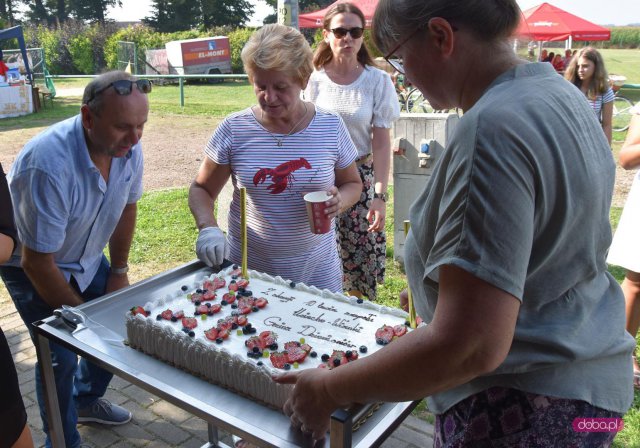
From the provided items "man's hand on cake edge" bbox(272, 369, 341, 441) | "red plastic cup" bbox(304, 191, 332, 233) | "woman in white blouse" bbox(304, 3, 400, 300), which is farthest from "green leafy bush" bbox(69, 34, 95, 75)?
"man's hand on cake edge" bbox(272, 369, 341, 441)

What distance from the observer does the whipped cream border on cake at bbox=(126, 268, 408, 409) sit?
1637 millimetres

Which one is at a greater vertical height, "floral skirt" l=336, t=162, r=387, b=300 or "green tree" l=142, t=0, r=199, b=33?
"green tree" l=142, t=0, r=199, b=33

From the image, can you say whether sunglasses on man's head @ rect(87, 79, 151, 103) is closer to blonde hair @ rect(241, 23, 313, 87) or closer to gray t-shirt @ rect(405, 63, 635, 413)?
blonde hair @ rect(241, 23, 313, 87)

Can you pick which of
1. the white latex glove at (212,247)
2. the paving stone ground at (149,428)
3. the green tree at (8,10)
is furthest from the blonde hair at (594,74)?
the green tree at (8,10)

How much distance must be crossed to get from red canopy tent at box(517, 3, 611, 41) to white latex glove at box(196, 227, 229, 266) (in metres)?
16.0

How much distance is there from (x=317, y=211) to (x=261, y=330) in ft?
2.23

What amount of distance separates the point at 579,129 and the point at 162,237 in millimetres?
5876

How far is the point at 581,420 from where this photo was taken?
1.18m

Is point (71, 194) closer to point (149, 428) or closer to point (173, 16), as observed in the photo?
point (149, 428)

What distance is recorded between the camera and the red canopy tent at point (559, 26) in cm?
1623

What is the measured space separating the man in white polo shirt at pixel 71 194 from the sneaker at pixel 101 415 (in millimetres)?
514

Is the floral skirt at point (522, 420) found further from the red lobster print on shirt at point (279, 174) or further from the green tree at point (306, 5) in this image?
the green tree at point (306, 5)

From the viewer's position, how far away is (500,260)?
3.08ft

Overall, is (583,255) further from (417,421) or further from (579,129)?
(417,421)
